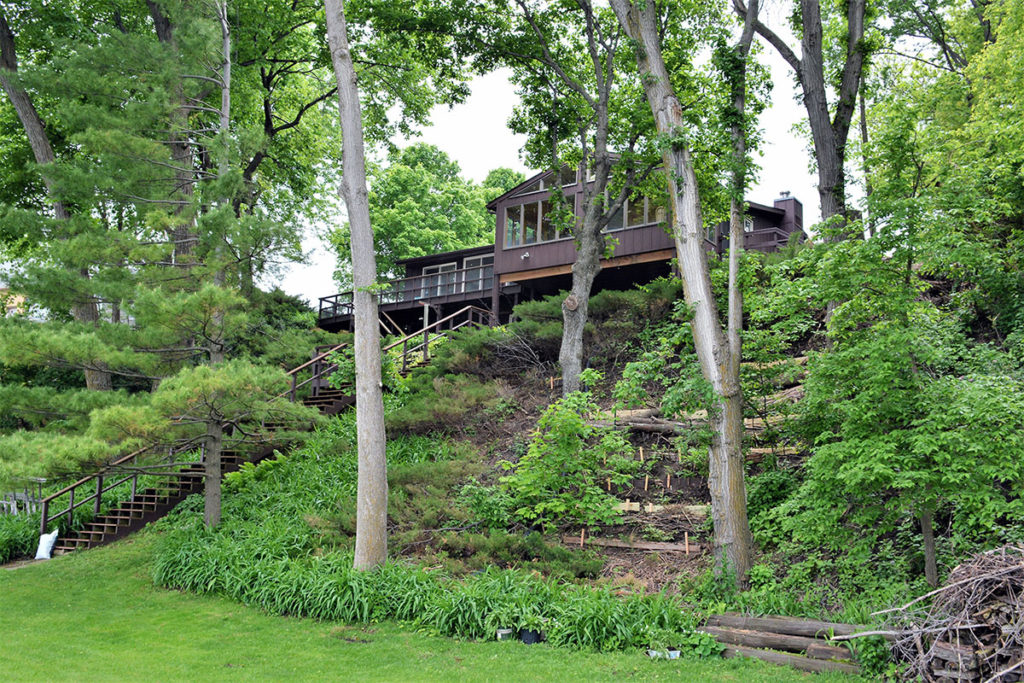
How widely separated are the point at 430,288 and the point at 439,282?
891 mm

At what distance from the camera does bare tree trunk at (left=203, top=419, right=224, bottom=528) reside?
11.4 meters

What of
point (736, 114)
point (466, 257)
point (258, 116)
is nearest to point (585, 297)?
point (736, 114)

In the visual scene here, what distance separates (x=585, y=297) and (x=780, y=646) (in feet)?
27.4

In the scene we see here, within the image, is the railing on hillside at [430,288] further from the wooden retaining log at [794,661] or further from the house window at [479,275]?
the wooden retaining log at [794,661]

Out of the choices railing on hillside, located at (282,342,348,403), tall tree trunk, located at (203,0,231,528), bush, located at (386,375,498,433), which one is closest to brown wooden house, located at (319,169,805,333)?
bush, located at (386,375,498,433)

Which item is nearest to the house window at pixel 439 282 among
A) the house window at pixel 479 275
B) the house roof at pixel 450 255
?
the house roof at pixel 450 255

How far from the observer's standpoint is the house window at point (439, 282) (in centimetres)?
2673

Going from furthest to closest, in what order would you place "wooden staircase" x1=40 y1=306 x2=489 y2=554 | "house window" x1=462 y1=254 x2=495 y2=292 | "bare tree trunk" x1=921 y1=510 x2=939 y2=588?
"house window" x1=462 y1=254 x2=495 y2=292 → "wooden staircase" x1=40 y1=306 x2=489 y2=554 → "bare tree trunk" x1=921 y1=510 x2=939 y2=588

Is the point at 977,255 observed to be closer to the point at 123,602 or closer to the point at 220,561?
the point at 220,561

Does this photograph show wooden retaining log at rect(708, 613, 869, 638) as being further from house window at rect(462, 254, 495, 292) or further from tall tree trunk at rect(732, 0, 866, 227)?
house window at rect(462, 254, 495, 292)

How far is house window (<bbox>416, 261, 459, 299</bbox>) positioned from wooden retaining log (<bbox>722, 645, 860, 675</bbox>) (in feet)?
66.4

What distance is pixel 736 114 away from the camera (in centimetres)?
965

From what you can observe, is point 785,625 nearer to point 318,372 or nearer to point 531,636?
point 531,636

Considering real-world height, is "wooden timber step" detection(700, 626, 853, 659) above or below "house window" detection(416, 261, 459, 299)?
below
